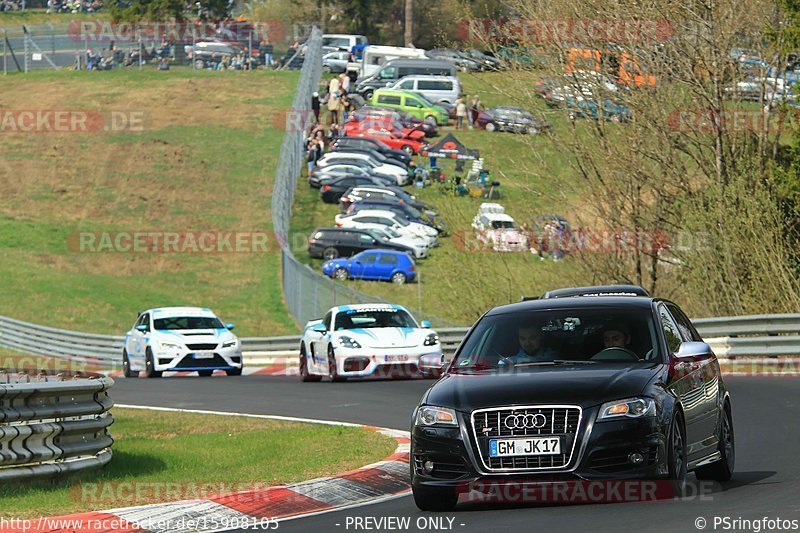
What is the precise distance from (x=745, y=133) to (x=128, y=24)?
75378mm

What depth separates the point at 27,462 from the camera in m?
10.1

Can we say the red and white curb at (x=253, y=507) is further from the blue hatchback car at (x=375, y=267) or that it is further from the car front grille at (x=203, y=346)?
the blue hatchback car at (x=375, y=267)

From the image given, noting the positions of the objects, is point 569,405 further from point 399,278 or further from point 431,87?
point 431,87

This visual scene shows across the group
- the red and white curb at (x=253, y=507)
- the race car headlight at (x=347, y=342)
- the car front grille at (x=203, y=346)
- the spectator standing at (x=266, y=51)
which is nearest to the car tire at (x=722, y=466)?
the red and white curb at (x=253, y=507)

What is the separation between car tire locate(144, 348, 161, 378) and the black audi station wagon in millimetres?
19019

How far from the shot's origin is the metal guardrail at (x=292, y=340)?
2294 centimetres

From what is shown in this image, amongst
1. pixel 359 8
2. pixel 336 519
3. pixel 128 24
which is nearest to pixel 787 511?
pixel 336 519

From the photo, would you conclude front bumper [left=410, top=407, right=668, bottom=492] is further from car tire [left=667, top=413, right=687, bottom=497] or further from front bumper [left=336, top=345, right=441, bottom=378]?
front bumper [left=336, top=345, right=441, bottom=378]

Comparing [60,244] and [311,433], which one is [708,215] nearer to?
[311,433]

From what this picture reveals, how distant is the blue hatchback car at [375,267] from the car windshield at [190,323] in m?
17.3

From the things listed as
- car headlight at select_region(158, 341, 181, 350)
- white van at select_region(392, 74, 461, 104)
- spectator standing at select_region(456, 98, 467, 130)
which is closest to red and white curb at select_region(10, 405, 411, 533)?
car headlight at select_region(158, 341, 181, 350)

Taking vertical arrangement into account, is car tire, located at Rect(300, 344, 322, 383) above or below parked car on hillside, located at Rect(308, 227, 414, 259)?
above

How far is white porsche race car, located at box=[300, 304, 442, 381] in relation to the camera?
2362 cm

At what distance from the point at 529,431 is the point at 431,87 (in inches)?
2640
